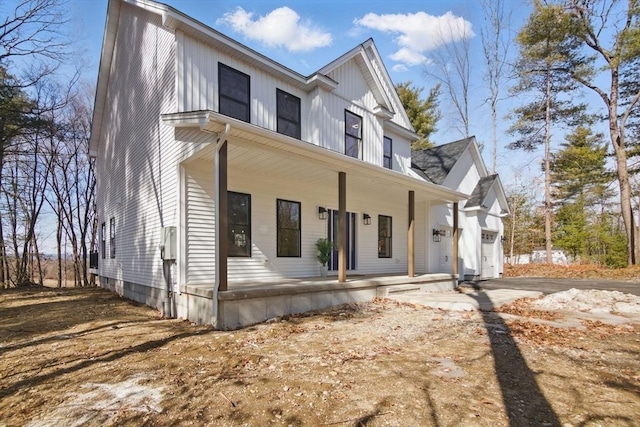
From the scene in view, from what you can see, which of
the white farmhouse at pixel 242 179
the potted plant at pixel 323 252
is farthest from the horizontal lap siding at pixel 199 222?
the potted plant at pixel 323 252

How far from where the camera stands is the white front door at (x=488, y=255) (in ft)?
50.0

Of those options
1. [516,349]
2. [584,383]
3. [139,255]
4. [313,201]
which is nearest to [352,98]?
[313,201]

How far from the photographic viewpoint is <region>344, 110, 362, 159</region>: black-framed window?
11.1 m

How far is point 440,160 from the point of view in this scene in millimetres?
15406

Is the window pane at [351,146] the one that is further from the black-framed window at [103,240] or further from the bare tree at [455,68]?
the bare tree at [455,68]

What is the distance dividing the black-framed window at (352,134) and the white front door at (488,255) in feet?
25.3

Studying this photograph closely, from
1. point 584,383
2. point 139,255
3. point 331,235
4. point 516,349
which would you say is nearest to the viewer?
point 584,383

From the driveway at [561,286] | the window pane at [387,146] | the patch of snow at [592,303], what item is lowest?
the driveway at [561,286]

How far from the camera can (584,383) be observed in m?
3.51

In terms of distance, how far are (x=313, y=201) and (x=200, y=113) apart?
476cm

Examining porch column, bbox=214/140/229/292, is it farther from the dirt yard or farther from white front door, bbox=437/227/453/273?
white front door, bbox=437/227/453/273

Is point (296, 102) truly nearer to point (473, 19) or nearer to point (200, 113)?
point (200, 113)

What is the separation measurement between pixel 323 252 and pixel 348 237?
1.66 metres

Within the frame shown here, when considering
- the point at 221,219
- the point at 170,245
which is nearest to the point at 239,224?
the point at 170,245
